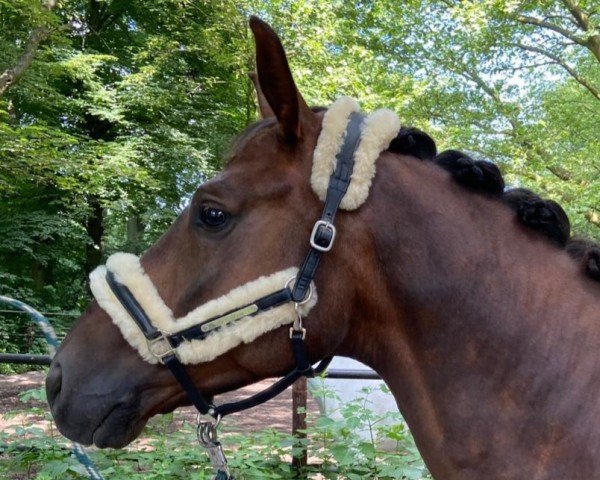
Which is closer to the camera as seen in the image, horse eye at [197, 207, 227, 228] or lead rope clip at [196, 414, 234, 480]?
horse eye at [197, 207, 227, 228]

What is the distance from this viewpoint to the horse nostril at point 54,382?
163cm

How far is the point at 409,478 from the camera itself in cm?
317

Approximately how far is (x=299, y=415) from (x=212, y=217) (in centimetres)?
300

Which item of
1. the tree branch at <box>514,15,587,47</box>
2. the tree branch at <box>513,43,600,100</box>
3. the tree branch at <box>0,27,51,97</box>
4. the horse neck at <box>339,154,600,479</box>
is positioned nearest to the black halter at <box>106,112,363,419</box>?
the horse neck at <box>339,154,600,479</box>

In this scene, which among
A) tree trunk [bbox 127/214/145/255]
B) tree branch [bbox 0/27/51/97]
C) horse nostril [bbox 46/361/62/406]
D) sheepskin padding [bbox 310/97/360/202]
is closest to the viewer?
sheepskin padding [bbox 310/97/360/202]

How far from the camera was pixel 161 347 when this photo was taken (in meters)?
1.54

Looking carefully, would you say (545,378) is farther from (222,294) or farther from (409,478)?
(409,478)

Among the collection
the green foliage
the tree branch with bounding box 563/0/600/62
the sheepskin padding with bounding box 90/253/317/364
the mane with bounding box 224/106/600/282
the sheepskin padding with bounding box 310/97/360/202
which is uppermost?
the tree branch with bounding box 563/0/600/62

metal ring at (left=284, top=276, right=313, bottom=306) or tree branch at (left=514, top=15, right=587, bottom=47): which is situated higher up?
tree branch at (left=514, top=15, right=587, bottom=47)

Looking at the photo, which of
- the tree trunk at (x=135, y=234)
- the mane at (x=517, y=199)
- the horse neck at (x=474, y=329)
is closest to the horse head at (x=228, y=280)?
the horse neck at (x=474, y=329)

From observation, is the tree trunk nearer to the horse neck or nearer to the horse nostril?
the horse nostril

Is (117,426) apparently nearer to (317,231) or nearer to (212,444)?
(212,444)

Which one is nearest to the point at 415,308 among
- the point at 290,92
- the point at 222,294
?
the point at 222,294

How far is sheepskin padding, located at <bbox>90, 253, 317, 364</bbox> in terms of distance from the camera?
1.47 m
